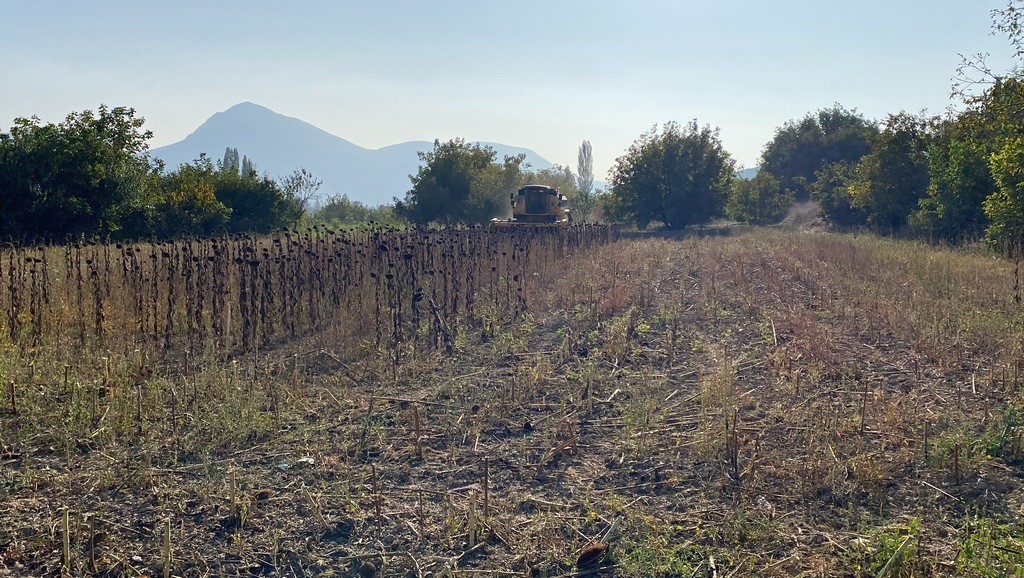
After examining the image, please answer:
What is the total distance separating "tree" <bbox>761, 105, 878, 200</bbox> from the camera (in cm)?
5291

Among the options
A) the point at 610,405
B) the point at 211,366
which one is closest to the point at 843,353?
the point at 610,405

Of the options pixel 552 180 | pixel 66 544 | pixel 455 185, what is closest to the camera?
pixel 66 544

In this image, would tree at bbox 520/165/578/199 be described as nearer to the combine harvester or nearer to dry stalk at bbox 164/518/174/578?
the combine harvester

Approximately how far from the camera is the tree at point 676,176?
3369 cm

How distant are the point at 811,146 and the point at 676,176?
27.1 meters

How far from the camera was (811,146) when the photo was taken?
55.2 meters

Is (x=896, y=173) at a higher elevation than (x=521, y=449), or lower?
higher

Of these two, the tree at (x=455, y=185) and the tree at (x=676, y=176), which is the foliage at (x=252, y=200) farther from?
the tree at (x=676, y=176)

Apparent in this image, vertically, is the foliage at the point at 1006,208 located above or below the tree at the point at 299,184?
below

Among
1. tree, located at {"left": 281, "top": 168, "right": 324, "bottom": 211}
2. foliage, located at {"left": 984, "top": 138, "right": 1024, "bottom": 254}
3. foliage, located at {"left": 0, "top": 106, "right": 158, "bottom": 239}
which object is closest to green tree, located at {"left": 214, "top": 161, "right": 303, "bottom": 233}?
tree, located at {"left": 281, "top": 168, "right": 324, "bottom": 211}

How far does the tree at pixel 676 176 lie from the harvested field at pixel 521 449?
25.3 metres

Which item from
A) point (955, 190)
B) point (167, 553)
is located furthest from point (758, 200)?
point (167, 553)

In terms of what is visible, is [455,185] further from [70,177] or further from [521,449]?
[521,449]

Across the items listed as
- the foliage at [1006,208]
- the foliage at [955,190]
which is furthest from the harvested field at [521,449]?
the foliage at [955,190]
